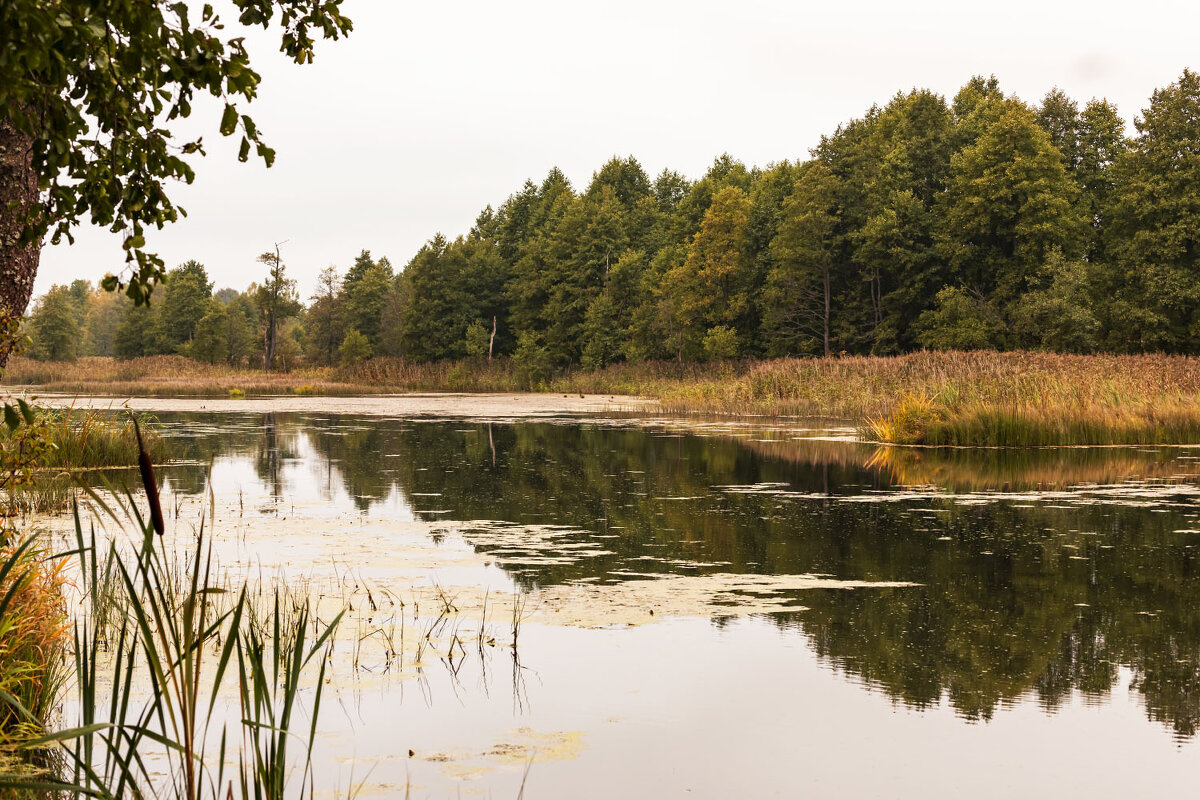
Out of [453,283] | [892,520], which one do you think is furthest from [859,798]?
[453,283]

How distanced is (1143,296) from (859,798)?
45.9 m

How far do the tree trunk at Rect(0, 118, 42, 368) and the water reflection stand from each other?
456 centimetres

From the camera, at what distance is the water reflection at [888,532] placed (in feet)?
20.3

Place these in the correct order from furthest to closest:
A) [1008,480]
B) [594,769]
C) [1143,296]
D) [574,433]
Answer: [1143,296], [574,433], [1008,480], [594,769]

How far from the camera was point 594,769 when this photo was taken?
4.56m

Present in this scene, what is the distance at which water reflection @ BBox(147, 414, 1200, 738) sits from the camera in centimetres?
620

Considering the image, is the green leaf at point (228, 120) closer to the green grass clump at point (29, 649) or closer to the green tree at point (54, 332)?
the green grass clump at point (29, 649)

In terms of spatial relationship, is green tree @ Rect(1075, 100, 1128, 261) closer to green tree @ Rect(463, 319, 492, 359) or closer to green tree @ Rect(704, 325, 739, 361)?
green tree @ Rect(704, 325, 739, 361)

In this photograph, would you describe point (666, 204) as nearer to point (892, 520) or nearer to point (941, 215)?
point (941, 215)

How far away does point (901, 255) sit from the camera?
160ft

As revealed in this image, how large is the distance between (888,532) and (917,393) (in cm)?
1402

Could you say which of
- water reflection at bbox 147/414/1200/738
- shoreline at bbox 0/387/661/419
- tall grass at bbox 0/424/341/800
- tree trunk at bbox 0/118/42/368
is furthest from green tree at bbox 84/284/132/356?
tree trunk at bbox 0/118/42/368

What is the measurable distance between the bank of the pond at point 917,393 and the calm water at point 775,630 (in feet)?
15.0

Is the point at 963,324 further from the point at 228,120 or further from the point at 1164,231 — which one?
the point at 228,120
